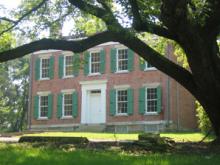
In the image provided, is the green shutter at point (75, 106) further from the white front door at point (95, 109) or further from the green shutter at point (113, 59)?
the green shutter at point (113, 59)

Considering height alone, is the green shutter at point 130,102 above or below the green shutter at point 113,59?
below

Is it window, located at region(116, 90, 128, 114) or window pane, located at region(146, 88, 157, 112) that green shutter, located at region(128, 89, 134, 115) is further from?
window pane, located at region(146, 88, 157, 112)

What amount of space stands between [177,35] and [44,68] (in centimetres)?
2457

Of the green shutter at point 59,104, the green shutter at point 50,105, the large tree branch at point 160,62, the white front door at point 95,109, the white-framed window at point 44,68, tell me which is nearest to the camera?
the large tree branch at point 160,62

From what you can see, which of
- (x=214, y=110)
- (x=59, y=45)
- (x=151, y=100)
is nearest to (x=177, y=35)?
(x=214, y=110)

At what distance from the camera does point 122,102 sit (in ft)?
110

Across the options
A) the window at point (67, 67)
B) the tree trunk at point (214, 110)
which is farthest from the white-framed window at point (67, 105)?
the tree trunk at point (214, 110)

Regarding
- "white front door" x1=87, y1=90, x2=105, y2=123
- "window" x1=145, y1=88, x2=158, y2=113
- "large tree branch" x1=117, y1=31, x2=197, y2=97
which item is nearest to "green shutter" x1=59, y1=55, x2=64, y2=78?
"white front door" x1=87, y1=90, x2=105, y2=123

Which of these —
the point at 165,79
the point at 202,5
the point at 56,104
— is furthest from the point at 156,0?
the point at 56,104

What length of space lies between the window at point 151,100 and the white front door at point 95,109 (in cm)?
339

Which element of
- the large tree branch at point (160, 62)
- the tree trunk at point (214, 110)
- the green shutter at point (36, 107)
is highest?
the large tree branch at point (160, 62)

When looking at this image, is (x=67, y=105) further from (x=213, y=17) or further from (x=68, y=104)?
(x=213, y=17)

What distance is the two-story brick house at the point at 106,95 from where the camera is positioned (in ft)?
105

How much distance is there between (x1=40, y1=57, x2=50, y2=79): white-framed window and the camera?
1473 inches
